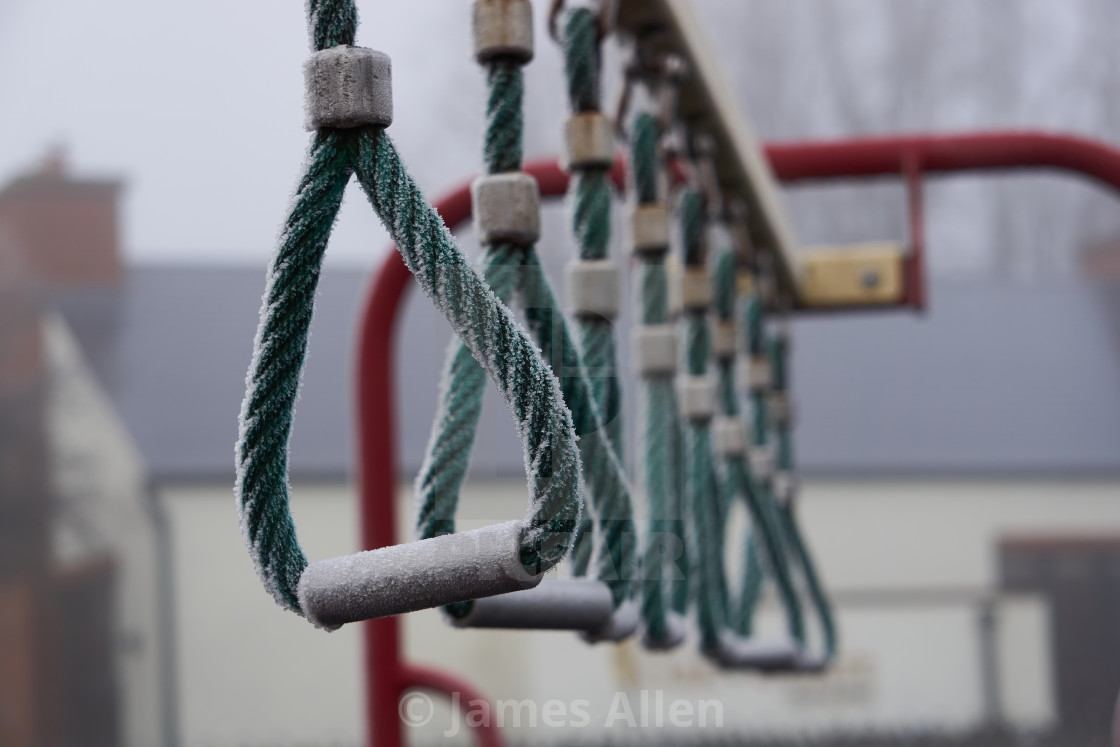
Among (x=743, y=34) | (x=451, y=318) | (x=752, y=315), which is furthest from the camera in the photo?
(x=743, y=34)

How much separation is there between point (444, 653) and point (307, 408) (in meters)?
1.52

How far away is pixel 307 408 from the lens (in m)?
6.98

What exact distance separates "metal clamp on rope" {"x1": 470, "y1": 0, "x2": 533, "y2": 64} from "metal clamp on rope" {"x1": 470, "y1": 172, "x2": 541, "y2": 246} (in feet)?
0.13

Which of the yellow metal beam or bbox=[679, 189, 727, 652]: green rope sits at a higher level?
the yellow metal beam

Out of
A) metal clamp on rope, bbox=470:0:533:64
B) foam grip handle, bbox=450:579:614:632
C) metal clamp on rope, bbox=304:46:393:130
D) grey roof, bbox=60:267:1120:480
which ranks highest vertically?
metal clamp on rope, bbox=470:0:533:64

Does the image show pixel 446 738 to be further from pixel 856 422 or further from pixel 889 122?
pixel 889 122

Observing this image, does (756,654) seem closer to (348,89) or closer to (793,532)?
(793,532)

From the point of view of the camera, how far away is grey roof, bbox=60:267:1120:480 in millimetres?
6902

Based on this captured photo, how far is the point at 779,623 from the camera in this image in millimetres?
6230

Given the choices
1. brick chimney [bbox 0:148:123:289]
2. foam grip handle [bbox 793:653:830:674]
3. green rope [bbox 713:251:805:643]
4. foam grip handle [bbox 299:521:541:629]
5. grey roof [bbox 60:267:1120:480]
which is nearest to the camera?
foam grip handle [bbox 299:521:541:629]

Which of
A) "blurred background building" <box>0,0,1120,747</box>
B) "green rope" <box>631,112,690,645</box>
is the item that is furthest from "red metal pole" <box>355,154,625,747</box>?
"blurred background building" <box>0,0,1120,747</box>

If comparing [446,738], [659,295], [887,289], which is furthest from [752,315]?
[446,738]

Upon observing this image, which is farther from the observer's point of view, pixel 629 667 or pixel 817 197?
pixel 817 197

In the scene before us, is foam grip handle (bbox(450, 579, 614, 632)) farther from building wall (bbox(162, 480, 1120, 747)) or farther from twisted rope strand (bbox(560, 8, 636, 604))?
building wall (bbox(162, 480, 1120, 747))
